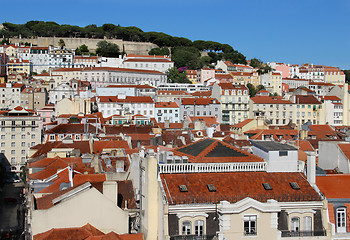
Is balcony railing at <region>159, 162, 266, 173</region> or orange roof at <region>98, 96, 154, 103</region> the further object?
orange roof at <region>98, 96, 154, 103</region>

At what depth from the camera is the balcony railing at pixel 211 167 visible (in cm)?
1836

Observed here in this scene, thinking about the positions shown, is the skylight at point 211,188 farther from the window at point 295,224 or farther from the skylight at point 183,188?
the window at point 295,224

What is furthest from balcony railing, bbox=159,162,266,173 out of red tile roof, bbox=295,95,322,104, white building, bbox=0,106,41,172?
red tile roof, bbox=295,95,322,104

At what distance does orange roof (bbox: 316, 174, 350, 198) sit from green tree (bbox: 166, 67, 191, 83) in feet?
385

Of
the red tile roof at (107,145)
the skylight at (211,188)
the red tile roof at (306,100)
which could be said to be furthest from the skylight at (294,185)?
the red tile roof at (306,100)

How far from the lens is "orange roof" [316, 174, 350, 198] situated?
18.9m

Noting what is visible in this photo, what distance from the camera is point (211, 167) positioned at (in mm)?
18953

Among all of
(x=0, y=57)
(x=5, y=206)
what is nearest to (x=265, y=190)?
(x=5, y=206)

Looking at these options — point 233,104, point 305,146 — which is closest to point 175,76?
point 233,104

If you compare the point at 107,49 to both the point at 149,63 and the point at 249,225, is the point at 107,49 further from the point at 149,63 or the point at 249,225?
Result: the point at 249,225

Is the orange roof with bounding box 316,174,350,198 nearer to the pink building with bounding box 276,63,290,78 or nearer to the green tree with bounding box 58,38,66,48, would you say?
the pink building with bounding box 276,63,290,78

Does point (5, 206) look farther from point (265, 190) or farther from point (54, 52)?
point (54, 52)

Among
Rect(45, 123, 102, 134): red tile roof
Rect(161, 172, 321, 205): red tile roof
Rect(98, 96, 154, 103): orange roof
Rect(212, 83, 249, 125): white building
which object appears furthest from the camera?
Rect(212, 83, 249, 125): white building

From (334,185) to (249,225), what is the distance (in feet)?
14.5
